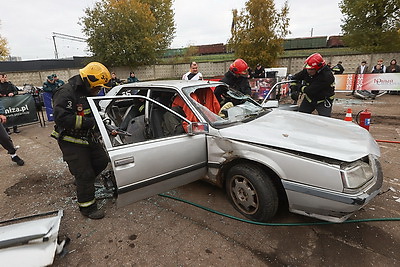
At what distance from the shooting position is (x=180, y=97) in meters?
2.80

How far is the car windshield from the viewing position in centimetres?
268

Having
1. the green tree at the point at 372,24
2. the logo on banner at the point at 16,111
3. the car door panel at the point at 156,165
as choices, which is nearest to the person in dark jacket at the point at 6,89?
the logo on banner at the point at 16,111

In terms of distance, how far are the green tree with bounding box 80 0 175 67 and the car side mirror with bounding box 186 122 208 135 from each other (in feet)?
56.8

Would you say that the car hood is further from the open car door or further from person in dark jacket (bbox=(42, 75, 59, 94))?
person in dark jacket (bbox=(42, 75, 59, 94))

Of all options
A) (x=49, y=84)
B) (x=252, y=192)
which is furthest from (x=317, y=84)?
(x=49, y=84)

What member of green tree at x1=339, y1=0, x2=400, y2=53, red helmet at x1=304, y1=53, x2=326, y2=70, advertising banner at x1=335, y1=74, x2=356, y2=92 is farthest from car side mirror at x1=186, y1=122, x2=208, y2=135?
green tree at x1=339, y1=0, x2=400, y2=53

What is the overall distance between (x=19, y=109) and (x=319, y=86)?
795cm

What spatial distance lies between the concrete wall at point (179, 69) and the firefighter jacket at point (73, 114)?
51.9 feet

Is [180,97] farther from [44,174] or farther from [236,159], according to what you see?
[44,174]

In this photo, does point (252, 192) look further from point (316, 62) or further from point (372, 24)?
point (372, 24)

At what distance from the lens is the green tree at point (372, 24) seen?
1449cm

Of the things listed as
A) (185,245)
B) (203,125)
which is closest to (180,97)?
(203,125)

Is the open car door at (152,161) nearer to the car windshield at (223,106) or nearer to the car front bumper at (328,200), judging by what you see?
the car windshield at (223,106)

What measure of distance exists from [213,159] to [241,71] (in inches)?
93.7
